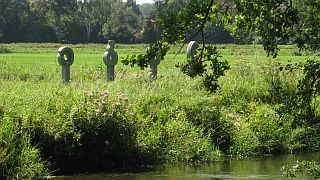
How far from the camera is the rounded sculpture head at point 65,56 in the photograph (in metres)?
20.6

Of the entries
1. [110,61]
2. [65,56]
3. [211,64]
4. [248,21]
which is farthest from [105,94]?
[211,64]

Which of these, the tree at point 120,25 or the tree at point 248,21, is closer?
the tree at point 248,21

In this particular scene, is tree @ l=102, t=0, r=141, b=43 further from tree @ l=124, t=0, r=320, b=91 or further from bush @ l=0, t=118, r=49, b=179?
tree @ l=124, t=0, r=320, b=91

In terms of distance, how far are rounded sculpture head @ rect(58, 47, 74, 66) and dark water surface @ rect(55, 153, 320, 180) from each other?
757 centimetres

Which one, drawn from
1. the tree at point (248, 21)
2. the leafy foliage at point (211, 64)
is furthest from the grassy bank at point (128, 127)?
the leafy foliage at point (211, 64)

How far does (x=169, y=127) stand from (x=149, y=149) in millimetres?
1088

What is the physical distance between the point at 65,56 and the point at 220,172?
941 centimetres

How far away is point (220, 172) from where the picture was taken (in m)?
13.4

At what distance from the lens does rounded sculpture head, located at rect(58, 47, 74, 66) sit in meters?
20.6

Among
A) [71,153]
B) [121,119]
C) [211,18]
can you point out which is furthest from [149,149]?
[211,18]

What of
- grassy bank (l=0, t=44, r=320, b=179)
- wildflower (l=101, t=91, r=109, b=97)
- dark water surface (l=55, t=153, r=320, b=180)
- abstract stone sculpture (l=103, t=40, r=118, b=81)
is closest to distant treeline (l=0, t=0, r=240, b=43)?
abstract stone sculpture (l=103, t=40, r=118, b=81)

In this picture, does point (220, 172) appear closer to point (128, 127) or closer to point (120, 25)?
point (128, 127)

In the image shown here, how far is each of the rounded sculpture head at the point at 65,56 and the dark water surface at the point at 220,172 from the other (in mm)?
7573

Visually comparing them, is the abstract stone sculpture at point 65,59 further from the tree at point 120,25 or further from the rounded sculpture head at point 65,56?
the tree at point 120,25
